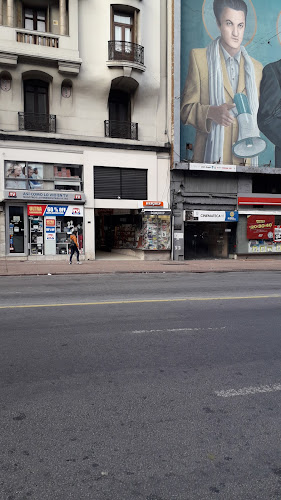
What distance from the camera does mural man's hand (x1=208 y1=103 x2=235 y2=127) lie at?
23.4 meters

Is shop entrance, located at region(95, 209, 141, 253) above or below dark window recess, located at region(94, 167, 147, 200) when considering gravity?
below

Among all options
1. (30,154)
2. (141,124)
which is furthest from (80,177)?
(141,124)

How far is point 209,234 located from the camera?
24.5 meters

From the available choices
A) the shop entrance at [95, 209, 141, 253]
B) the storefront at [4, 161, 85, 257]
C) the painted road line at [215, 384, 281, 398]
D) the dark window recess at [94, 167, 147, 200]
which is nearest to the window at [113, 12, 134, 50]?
the dark window recess at [94, 167, 147, 200]

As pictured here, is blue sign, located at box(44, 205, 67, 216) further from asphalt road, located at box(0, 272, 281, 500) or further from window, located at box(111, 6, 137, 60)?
asphalt road, located at box(0, 272, 281, 500)

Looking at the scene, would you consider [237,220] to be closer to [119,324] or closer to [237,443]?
[119,324]

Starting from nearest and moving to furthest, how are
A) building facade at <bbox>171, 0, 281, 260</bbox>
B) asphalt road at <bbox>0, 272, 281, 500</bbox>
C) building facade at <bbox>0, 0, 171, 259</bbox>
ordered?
asphalt road at <bbox>0, 272, 281, 500</bbox>
building facade at <bbox>0, 0, 171, 259</bbox>
building facade at <bbox>171, 0, 281, 260</bbox>

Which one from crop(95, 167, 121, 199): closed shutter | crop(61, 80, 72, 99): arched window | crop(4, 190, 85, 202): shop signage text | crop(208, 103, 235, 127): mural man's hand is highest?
crop(61, 80, 72, 99): arched window

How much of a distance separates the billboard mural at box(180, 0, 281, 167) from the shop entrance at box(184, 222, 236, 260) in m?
3.97

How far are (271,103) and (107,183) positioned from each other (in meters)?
12.0

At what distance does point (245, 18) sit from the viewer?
23875mm

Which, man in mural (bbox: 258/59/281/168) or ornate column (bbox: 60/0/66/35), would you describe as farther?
man in mural (bbox: 258/59/281/168)

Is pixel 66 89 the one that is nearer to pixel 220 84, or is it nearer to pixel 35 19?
pixel 35 19

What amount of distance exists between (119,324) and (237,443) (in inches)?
151
